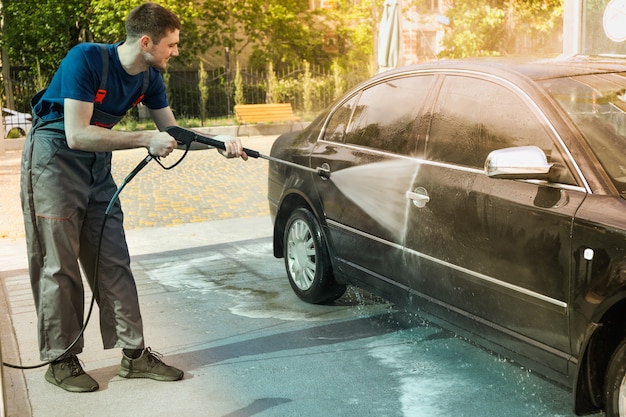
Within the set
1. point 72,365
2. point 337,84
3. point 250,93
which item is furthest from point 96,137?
point 250,93

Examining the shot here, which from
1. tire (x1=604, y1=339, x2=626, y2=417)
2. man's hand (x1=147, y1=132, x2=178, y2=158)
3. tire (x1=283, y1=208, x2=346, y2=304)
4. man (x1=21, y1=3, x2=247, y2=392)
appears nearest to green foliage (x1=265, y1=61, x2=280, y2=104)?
tire (x1=283, y1=208, x2=346, y2=304)

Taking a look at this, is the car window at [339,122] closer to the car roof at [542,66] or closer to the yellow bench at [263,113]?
the car roof at [542,66]

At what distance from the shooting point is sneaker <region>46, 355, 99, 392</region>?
436cm

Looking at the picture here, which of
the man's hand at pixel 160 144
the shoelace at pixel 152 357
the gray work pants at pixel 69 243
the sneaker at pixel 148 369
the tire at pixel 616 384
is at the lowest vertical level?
the sneaker at pixel 148 369

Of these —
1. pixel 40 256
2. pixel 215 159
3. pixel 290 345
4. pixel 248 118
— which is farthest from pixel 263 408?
pixel 248 118

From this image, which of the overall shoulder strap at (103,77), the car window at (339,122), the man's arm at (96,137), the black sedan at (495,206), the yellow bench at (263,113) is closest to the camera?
the black sedan at (495,206)

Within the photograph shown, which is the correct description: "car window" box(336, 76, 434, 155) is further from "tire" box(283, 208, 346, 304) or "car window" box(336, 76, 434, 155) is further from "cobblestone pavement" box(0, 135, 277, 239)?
"cobblestone pavement" box(0, 135, 277, 239)

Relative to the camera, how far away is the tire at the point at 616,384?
10.8ft

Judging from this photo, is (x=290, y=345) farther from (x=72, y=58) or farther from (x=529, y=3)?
(x=529, y=3)

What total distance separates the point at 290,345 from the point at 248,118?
19.5 m

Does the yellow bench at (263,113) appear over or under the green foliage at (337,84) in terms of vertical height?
under

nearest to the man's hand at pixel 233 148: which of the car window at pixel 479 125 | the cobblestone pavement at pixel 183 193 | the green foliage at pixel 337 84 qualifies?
the car window at pixel 479 125

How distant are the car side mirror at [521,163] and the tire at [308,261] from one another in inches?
80.0

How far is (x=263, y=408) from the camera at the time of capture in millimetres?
4078
